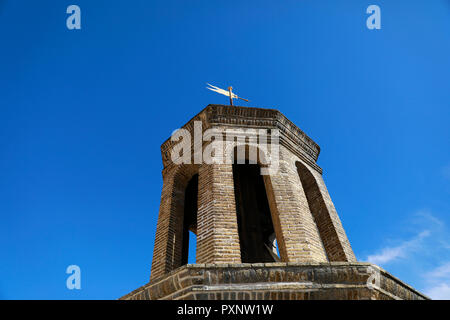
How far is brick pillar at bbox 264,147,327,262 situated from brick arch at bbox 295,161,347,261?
769 mm

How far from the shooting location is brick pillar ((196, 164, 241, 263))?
4156mm

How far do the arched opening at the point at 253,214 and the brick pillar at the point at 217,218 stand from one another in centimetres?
288

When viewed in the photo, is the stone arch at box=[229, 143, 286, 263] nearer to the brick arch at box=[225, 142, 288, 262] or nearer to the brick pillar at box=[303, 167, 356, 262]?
the brick arch at box=[225, 142, 288, 262]

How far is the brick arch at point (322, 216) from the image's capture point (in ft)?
18.1

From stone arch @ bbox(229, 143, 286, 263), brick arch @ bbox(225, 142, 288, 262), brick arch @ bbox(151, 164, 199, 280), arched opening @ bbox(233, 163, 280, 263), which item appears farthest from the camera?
arched opening @ bbox(233, 163, 280, 263)

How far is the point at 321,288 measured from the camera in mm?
3256

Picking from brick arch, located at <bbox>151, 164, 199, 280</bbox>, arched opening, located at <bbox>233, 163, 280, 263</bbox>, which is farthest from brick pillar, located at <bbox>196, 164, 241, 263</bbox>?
arched opening, located at <bbox>233, 163, 280, 263</bbox>

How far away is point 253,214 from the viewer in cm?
834

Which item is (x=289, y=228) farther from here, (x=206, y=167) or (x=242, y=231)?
(x=242, y=231)

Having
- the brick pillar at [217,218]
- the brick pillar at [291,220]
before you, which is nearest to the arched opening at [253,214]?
the brick pillar at [291,220]

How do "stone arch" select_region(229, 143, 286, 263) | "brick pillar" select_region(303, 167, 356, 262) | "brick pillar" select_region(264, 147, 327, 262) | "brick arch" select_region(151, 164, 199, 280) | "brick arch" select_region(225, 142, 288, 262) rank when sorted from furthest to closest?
"stone arch" select_region(229, 143, 286, 263)
"brick pillar" select_region(303, 167, 356, 262)
"brick arch" select_region(151, 164, 199, 280)
"brick arch" select_region(225, 142, 288, 262)
"brick pillar" select_region(264, 147, 327, 262)

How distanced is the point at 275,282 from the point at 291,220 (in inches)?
63.9
